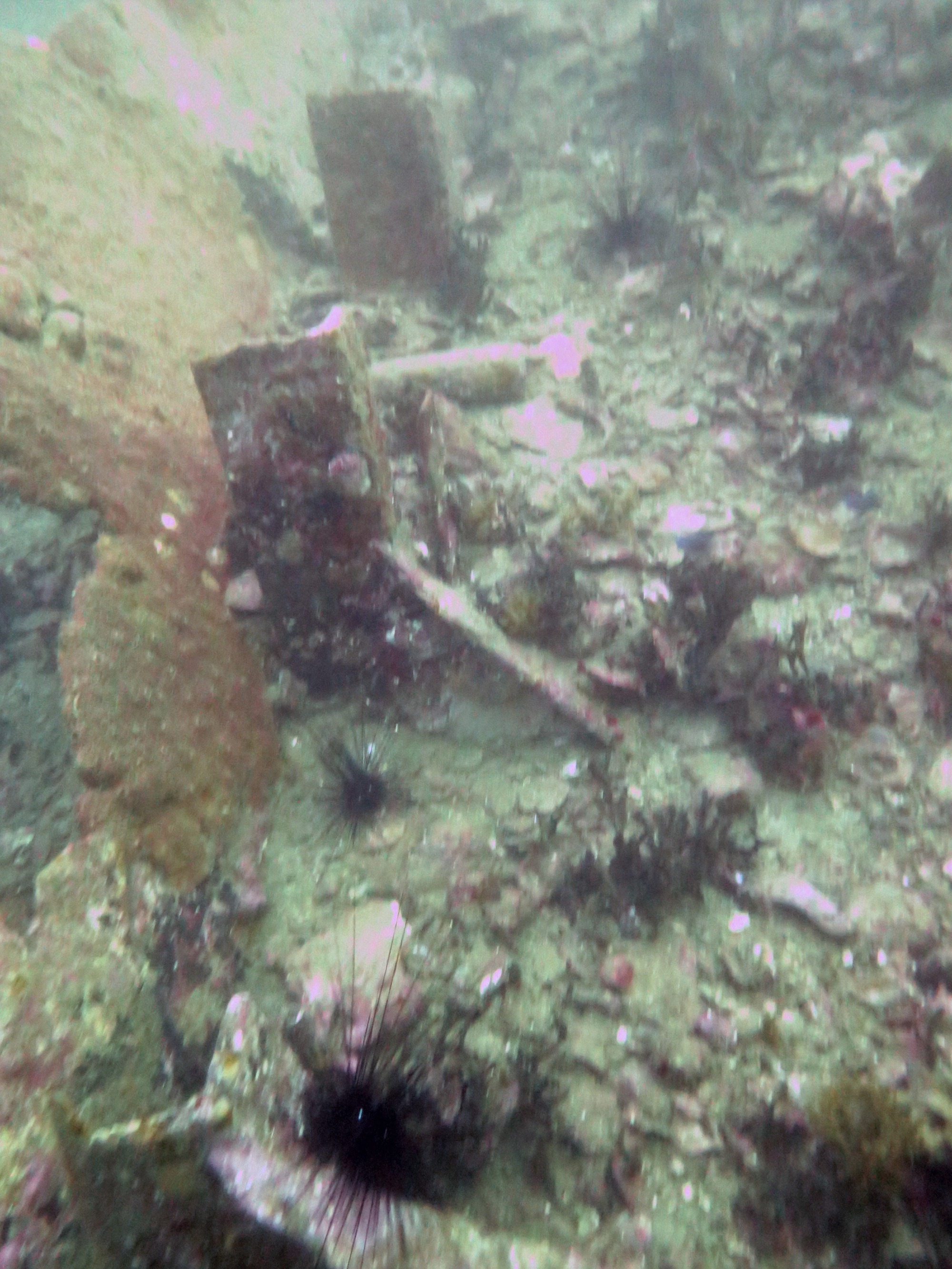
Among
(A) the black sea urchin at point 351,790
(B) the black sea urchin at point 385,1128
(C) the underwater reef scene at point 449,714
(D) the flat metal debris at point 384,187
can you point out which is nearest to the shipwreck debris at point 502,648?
(C) the underwater reef scene at point 449,714

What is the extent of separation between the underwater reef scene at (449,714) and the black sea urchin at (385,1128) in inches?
0.7

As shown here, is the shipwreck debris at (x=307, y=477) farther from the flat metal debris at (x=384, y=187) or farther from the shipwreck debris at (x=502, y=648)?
the flat metal debris at (x=384, y=187)

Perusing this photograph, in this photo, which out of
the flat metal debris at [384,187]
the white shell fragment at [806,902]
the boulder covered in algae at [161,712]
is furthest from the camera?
the flat metal debris at [384,187]

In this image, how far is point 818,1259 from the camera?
3.05 meters

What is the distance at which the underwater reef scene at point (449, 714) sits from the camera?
294 cm

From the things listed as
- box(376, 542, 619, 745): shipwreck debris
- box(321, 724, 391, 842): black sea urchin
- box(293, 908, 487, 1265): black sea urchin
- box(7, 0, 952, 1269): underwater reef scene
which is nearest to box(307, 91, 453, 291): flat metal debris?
box(7, 0, 952, 1269): underwater reef scene

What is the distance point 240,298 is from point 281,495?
3576 mm

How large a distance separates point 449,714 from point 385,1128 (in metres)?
2.27

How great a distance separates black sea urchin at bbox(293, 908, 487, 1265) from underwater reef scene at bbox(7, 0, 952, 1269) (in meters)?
0.02

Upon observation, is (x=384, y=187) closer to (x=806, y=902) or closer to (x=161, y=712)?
(x=161, y=712)

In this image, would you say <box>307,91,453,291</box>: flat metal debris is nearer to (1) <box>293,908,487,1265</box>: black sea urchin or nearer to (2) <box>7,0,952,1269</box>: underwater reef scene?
(2) <box>7,0,952,1269</box>: underwater reef scene

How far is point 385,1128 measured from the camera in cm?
292

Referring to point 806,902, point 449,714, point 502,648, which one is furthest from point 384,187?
point 806,902

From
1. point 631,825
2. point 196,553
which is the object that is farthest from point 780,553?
point 196,553
